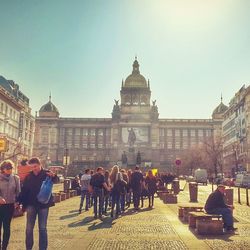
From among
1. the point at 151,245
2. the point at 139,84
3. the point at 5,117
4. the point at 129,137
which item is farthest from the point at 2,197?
the point at 139,84

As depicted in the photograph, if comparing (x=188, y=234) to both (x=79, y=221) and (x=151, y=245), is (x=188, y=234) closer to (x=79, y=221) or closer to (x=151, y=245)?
(x=151, y=245)

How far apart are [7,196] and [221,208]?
7.28 meters

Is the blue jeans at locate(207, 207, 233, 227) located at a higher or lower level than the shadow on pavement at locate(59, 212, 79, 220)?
higher

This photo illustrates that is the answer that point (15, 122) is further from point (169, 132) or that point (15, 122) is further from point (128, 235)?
point (169, 132)

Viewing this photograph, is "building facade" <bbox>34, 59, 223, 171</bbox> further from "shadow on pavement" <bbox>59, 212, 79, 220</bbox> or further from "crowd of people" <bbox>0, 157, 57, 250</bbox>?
"crowd of people" <bbox>0, 157, 57, 250</bbox>

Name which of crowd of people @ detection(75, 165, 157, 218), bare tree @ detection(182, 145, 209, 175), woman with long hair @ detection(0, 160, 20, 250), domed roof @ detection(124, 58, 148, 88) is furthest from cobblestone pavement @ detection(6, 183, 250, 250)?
domed roof @ detection(124, 58, 148, 88)

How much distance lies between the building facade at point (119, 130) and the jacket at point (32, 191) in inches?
4754

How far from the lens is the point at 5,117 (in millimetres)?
68062

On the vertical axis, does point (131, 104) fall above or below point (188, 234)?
above

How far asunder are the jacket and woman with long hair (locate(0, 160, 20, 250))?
0.43 meters

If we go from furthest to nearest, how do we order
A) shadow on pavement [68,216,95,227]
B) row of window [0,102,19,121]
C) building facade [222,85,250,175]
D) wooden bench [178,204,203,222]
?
building facade [222,85,250,175] < row of window [0,102,19,121] < wooden bench [178,204,203,222] < shadow on pavement [68,216,95,227]

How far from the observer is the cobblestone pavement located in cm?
1016

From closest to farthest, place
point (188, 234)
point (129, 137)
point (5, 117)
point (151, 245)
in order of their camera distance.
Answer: point (151, 245), point (188, 234), point (5, 117), point (129, 137)

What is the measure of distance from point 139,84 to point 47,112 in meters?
35.2
